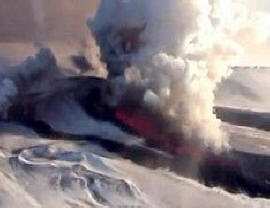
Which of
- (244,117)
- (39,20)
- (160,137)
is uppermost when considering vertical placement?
(39,20)

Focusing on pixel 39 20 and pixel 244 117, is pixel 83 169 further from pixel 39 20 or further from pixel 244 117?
pixel 39 20

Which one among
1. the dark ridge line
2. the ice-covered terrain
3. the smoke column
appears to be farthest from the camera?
the smoke column

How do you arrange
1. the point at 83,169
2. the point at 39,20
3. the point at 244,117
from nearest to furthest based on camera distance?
the point at 83,169, the point at 244,117, the point at 39,20

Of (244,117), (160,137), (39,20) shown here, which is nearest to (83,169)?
(160,137)

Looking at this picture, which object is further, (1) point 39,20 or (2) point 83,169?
(1) point 39,20

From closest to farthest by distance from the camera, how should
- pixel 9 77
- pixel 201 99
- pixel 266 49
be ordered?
pixel 201 99 < pixel 9 77 < pixel 266 49

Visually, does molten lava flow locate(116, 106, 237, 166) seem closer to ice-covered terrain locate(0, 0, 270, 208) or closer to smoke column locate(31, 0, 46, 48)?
ice-covered terrain locate(0, 0, 270, 208)

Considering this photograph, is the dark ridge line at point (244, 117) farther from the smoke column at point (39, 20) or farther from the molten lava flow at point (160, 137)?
the smoke column at point (39, 20)

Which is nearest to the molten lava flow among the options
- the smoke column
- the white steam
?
the white steam

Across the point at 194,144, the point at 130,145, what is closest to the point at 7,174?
the point at 130,145

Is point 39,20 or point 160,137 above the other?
point 39,20

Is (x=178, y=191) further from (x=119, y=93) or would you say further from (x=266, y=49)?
(x=266, y=49)
